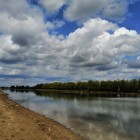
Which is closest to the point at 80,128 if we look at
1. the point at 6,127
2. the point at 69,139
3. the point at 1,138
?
the point at 69,139

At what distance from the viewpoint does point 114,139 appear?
2688 cm

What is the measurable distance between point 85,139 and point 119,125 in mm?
11994

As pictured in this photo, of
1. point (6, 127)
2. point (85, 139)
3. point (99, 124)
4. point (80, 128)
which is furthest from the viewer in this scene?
point (99, 124)

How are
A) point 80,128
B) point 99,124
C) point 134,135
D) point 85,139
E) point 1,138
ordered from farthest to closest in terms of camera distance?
point 99,124 < point 80,128 < point 134,135 < point 85,139 < point 1,138

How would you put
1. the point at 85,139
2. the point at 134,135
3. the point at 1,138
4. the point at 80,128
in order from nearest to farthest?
1. the point at 1,138
2. the point at 85,139
3. the point at 134,135
4. the point at 80,128

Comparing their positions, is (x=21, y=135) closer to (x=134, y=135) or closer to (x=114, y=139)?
(x=114, y=139)

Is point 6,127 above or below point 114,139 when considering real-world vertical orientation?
above

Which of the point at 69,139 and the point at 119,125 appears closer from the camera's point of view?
the point at 69,139

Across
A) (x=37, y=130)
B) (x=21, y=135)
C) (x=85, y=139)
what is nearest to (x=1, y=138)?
(x=21, y=135)

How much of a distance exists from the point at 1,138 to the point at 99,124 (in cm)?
1903

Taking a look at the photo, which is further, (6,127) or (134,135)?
(134,135)

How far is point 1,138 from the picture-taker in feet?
65.1

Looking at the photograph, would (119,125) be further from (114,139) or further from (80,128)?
(114,139)

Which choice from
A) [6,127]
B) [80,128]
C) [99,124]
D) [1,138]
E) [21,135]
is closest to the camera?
[1,138]
